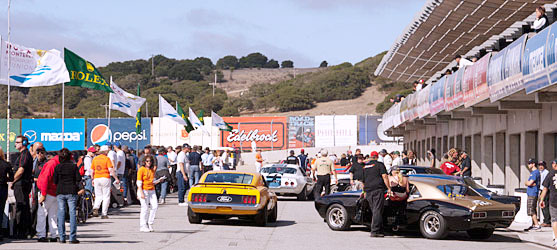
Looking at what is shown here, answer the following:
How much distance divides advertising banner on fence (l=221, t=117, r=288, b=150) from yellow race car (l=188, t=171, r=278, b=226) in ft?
206

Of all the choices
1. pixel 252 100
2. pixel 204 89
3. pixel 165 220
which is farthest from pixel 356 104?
pixel 165 220

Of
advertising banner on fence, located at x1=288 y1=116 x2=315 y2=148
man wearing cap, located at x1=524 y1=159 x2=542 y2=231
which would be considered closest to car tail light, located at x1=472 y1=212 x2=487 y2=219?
man wearing cap, located at x1=524 y1=159 x2=542 y2=231

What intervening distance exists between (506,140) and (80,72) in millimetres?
13788

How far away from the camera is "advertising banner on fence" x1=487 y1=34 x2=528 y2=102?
19.0 metres

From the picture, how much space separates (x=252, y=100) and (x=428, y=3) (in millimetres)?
117476

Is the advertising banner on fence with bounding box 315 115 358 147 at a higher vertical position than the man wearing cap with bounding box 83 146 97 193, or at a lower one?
higher

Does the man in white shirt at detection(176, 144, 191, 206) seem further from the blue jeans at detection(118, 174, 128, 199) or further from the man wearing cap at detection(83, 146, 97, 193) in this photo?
the man wearing cap at detection(83, 146, 97, 193)

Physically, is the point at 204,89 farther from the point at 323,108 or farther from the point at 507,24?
the point at 507,24

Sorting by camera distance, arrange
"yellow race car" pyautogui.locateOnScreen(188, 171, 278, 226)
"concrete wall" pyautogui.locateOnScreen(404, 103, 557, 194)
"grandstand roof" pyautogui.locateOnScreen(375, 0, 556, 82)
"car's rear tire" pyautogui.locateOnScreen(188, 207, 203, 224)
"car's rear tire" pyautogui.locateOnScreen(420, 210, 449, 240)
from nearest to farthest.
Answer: "car's rear tire" pyautogui.locateOnScreen(420, 210, 449, 240) → "yellow race car" pyautogui.locateOnScreen(188, 171, 278, 226) → "car's rear tire" pyautogui.locateOnScreen(188, 207, 203, 224) → "concrete wall" pyautogui.locateOnScreen(404, 103, 557, 194) → "grandstand roof" pyautogui.locateOnScreen(375, 0, 556, 82)

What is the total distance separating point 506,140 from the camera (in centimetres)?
2847

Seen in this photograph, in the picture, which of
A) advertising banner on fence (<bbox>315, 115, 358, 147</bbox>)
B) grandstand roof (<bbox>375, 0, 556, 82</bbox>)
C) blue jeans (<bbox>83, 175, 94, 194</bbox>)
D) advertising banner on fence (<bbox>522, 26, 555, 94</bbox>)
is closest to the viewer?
advertising banner on fence (<bbox>522, 26, 555, 94</bbox>)

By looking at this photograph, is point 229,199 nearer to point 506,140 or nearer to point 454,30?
point 506,140

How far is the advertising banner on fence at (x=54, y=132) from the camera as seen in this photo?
8106cm

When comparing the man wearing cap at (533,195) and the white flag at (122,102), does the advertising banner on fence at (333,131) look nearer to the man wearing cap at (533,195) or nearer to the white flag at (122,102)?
the white flag at (122,102)
